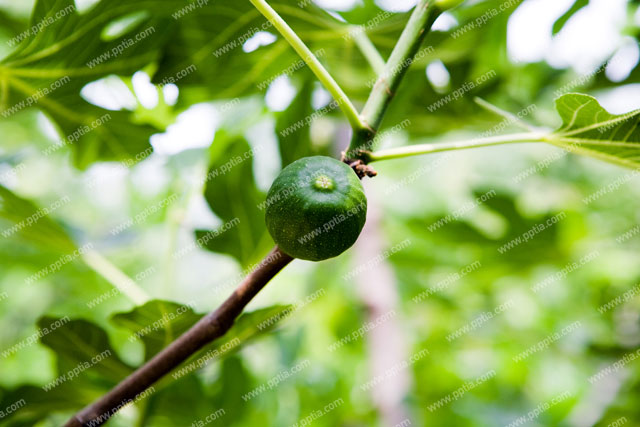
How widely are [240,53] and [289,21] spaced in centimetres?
19

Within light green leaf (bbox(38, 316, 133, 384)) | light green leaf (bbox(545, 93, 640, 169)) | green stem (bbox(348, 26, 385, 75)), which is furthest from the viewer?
green stem (bbox(348, 26, 385, 75))

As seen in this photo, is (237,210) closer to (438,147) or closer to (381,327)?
(438,147)

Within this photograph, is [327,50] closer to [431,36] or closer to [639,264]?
[431,36]

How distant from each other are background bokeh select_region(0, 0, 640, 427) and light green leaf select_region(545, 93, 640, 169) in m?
0.70

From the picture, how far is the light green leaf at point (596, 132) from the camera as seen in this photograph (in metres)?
1.28

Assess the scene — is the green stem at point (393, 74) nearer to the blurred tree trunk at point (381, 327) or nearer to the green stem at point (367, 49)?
the green stem at point (367, 49)

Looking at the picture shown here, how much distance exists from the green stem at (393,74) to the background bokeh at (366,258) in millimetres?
466

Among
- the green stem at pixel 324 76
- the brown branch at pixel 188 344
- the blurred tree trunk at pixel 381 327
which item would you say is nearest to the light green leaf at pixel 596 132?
the green stem at pixel 324 76

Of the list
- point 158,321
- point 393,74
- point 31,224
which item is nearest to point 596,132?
point 393,74

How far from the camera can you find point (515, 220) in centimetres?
274

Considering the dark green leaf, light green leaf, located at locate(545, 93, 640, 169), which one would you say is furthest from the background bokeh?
light green leaf, located at locate(545, 93, 640, 169)

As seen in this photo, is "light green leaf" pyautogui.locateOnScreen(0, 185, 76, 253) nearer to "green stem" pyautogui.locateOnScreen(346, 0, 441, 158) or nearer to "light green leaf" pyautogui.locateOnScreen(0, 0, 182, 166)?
"light green leaf" pyautogui.locateOnScreen(0, 0, 182, 166)

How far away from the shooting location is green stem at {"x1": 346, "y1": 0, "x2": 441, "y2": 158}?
44.2 inches

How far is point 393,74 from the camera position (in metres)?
1.17
